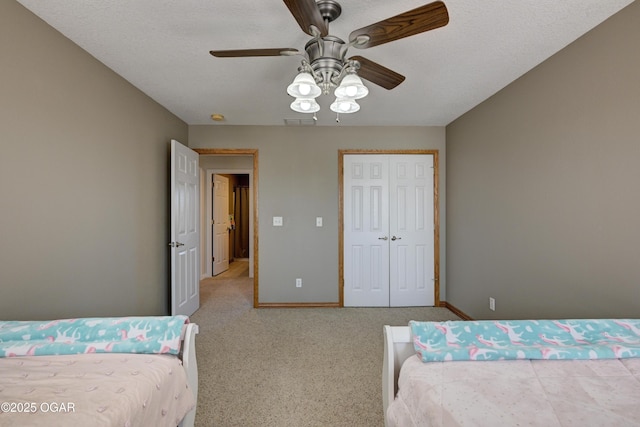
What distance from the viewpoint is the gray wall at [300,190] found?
383cm

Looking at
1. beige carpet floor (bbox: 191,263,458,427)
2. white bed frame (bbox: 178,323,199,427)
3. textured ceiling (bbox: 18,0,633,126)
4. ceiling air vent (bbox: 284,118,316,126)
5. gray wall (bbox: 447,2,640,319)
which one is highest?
textured ceiling (bbox: 18,0,633,126)

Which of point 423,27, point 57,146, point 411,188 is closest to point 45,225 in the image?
point 57,146

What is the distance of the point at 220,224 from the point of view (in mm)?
6074

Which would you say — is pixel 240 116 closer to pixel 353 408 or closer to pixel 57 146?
pixel 57 146

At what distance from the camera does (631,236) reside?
159cm

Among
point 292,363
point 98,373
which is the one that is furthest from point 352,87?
point 292,363

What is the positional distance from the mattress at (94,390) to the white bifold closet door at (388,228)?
111 inches

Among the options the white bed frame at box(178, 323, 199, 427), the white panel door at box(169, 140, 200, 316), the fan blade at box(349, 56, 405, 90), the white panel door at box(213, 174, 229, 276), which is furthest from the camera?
the white panel door at box(213, 174, 229, 276)

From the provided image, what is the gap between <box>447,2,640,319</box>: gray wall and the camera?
1620mm

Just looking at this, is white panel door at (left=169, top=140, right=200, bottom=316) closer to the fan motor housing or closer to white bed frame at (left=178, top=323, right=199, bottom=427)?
white bed frame at (left=178, top=323, right=199, bottom=427)

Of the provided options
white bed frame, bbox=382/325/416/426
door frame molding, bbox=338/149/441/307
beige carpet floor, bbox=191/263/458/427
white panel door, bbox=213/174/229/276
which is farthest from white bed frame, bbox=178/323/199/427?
white panel door, bbox=213/174/229/276

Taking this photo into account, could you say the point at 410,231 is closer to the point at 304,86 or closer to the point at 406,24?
the point at 304,86

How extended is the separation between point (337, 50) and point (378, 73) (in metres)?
0.31

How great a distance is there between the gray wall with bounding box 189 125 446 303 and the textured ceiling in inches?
33.7
